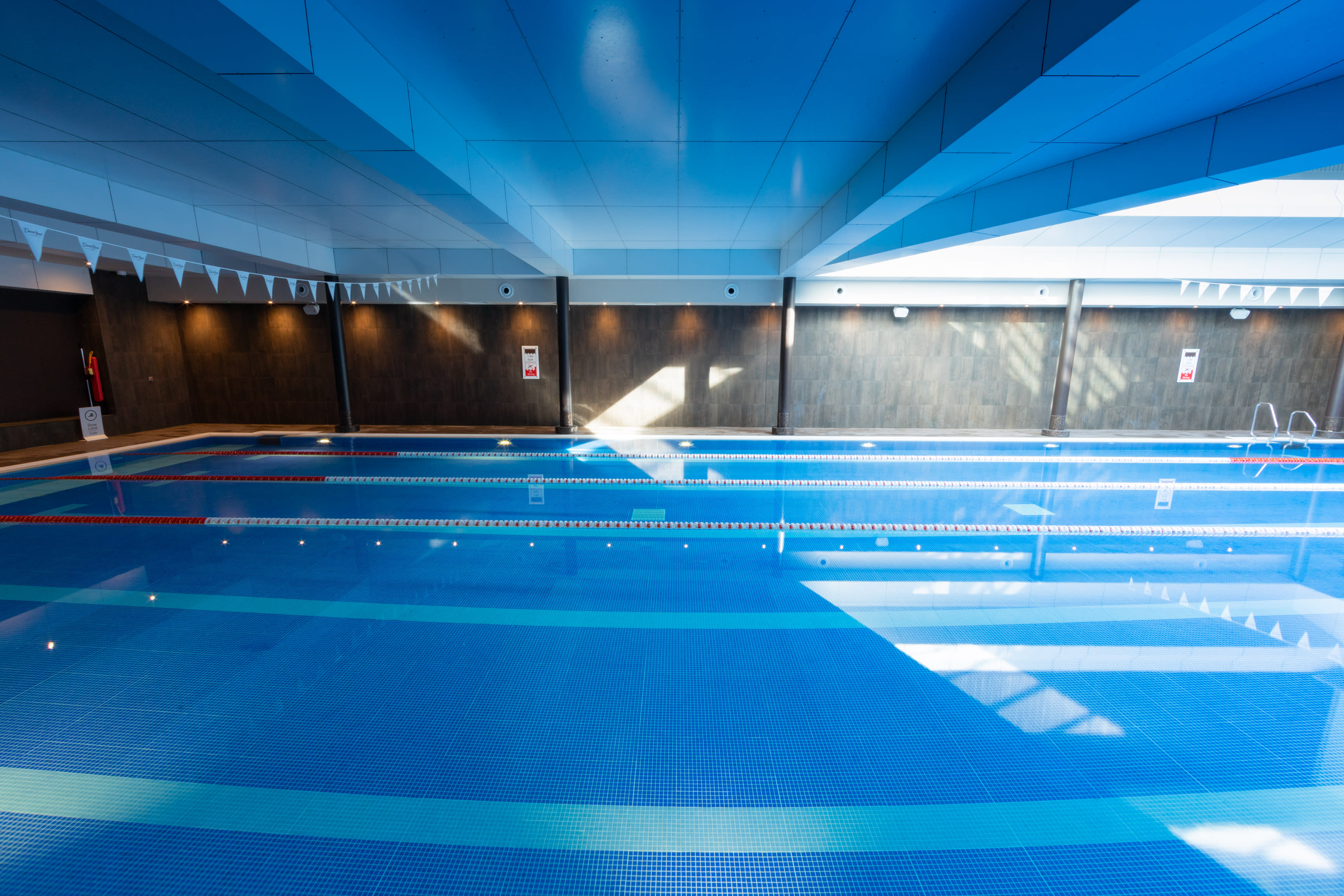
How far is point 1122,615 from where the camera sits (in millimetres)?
3672

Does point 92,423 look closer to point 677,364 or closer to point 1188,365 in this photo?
point 677,364

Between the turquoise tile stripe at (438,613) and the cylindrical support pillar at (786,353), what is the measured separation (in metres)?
7.28

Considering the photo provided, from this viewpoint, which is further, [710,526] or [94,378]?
[94,378]

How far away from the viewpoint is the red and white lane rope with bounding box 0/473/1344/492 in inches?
270

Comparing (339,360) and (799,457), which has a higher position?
(339,360)

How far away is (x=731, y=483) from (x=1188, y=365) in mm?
11061

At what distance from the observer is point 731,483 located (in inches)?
276

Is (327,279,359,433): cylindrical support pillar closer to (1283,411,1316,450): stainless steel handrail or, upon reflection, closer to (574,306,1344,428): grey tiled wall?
(574,306,1344,428): grey tiled wall

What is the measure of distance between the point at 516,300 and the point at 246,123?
21.3 ft

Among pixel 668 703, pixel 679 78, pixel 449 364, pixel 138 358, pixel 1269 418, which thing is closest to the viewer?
pixel 668 703

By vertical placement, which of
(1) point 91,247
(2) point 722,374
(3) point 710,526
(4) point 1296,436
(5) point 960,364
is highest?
Result: (1) point 91,247

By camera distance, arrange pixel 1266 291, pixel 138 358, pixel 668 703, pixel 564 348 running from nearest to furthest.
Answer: pixel 668 703
pixel 1266 291
pixel 564 348
pixel 138 358

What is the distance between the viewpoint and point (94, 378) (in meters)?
9.82

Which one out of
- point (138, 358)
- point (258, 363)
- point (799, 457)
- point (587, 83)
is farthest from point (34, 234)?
point (799, 457)
